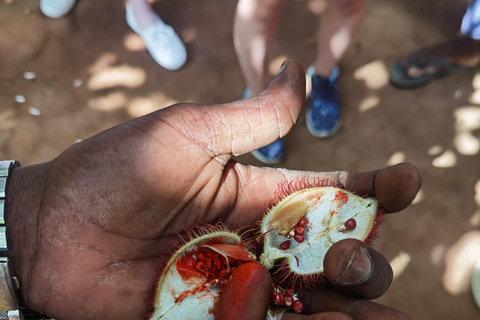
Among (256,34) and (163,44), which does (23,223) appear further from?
(163,44)

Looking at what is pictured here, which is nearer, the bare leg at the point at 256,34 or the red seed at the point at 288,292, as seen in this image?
the red seed at the point at 288,292

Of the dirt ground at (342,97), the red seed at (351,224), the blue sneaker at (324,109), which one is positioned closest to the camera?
the red seed at (351,224)

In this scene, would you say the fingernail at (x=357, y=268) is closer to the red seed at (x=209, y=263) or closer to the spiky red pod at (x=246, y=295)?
the spiky red pod at (x=246, y=295)

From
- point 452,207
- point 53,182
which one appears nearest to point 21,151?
point 53,182

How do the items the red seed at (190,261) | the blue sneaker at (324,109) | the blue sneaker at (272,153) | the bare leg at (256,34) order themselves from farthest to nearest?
the blue sneaker at (324,109), the blue sneaker at (272,153), the bare leg at (256,34), the red seed at (190,261)

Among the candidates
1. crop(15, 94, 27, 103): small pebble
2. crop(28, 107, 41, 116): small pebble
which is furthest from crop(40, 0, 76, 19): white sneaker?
crop(28, 107, 41, 116): small pebble

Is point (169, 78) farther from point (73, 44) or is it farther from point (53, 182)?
point (53, 182)

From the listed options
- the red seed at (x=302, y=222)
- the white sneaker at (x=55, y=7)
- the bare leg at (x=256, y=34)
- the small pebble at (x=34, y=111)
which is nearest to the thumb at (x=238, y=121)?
the red seed at (x=302, y=222)
